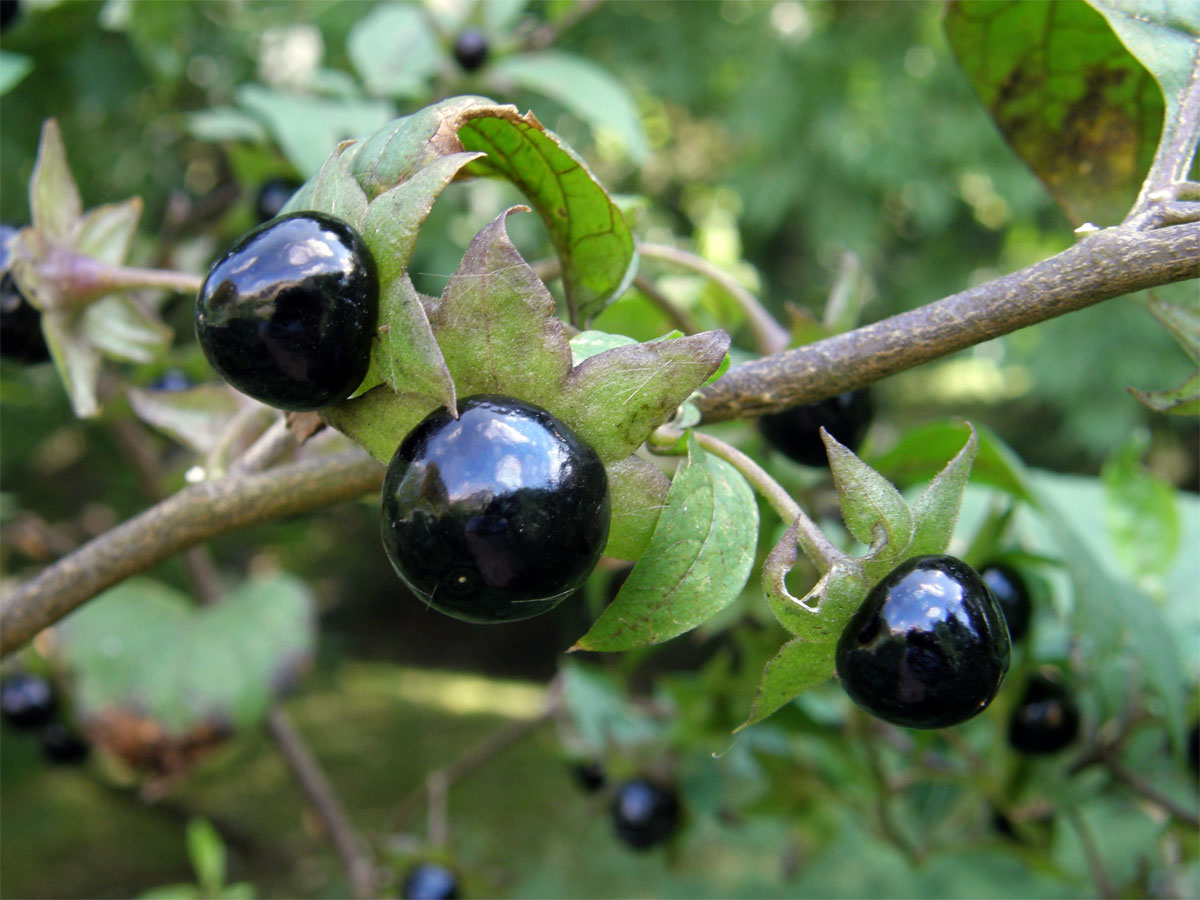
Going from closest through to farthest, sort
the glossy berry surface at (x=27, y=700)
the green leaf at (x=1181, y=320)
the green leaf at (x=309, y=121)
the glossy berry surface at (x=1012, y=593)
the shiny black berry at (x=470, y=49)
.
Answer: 1. the green leaf at (x=1181, y=320)
2. the glossy berry surface at (x=1012, y=593)
3. the green leaf at (x=309, y=121)
4. the shiny black berry at (x=470, y=49)
5. the glossy berry surface at (x=27, y=700)

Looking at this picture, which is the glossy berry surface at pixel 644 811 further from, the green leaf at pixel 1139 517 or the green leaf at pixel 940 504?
the green leaf at pixel 940 504

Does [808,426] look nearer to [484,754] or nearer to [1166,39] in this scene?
[1166,39]

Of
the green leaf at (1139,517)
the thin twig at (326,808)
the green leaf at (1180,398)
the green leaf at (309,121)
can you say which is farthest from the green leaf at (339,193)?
the thin twig at (326,808)

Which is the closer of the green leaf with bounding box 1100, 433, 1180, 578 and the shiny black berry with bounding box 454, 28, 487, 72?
the green leaf with bounding box 1100, 433, 1180, 578

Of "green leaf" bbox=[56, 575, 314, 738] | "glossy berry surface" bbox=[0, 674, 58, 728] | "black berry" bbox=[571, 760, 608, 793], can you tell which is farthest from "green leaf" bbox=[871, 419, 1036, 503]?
"glossy berry surface" bbox=[0, 674, 58, 728]

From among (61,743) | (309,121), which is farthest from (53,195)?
(61,743)

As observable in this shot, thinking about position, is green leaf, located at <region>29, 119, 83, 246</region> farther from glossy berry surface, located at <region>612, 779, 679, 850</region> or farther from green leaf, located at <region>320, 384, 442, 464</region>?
glossy berry surface, located at <region>612, 779, 679, 850</region>

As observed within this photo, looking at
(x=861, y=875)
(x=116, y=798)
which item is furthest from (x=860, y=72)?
(x=116, y=798)

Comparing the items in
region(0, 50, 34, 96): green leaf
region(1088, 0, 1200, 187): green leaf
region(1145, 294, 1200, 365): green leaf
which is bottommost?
region(1145, 294, 1200, 365): green leaf
